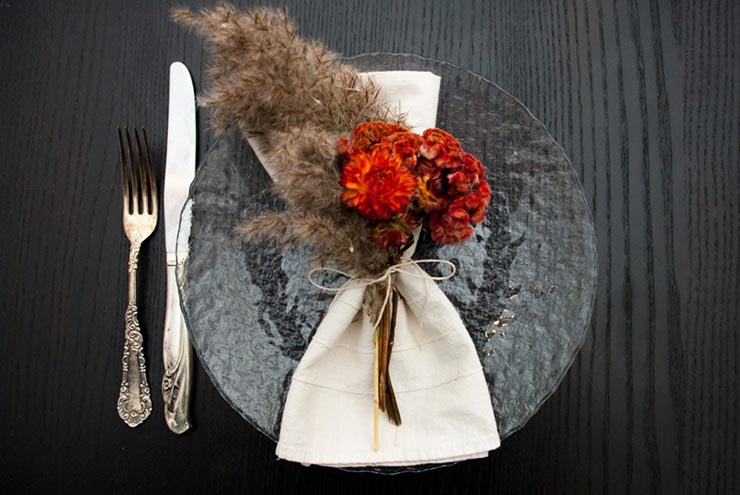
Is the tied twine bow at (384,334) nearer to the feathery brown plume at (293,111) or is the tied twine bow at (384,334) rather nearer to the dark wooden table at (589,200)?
the feathery brown plume at (293,111)

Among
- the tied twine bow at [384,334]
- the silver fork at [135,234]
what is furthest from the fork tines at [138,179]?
the tied twine bow at [384,334]

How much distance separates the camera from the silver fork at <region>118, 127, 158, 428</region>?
76 centimetres

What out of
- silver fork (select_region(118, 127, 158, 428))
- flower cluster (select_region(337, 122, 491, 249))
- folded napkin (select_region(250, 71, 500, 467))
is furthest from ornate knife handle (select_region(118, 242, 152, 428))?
flower cluster (select_region(337, 122, 491, 249))

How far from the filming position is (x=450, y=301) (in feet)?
2.22

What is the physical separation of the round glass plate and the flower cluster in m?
0.14

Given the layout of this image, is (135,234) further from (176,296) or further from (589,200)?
(589,200)

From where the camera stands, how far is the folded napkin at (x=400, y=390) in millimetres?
615

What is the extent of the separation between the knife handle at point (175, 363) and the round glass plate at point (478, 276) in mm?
76

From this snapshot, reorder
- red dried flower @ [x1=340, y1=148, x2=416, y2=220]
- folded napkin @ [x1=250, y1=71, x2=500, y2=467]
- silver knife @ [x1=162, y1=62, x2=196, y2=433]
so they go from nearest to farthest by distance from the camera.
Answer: red dried flower @ [x1=340, y1=148, x2=416, y2=220], folded napkin @ [x1=250, y1=71, x2=500, y2=467], silver knife @ [x1=162, y1=62, x2=196, y2=433]

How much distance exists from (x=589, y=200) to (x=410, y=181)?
0.38m

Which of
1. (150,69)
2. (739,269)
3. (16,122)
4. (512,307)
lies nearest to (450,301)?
(512,307)

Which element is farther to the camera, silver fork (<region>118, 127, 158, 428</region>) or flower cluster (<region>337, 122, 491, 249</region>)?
silver fork (<region>118, 127, 158, 428</region>)

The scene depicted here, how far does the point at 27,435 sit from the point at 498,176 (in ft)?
2.14

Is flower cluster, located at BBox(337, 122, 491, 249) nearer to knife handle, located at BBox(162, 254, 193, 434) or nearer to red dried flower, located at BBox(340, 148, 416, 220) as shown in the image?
red dried flower, located at BBox(340, 148, 416, 220)
